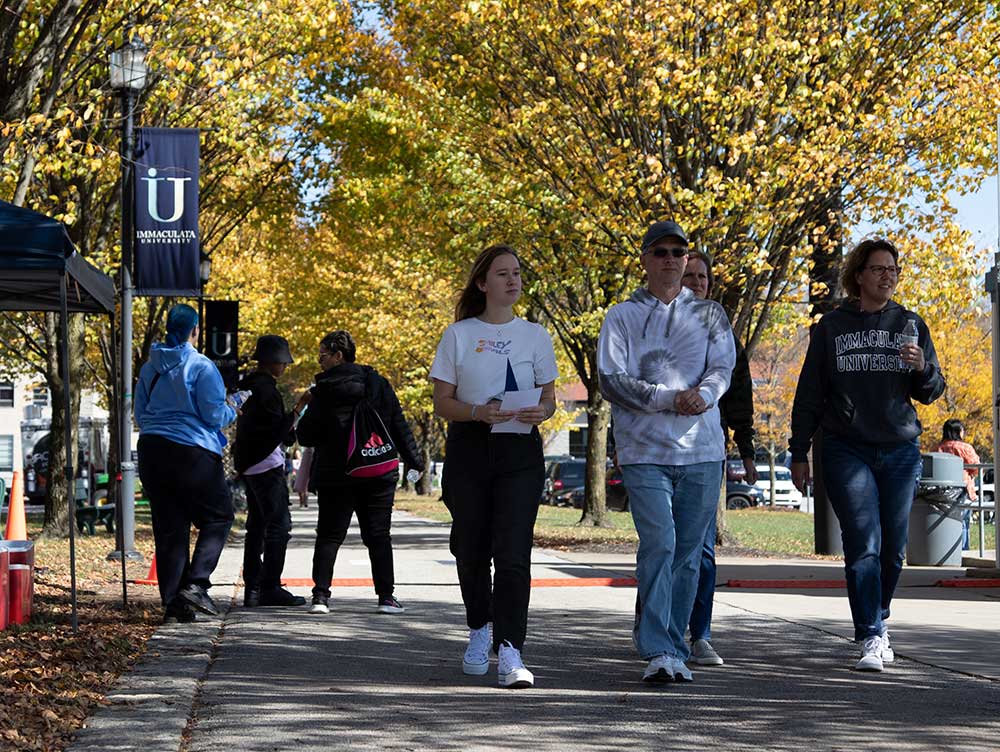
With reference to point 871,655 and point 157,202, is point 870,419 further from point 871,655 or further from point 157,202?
point 157,202

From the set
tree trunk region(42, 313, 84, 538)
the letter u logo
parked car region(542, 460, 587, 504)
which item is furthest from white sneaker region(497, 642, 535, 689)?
parked car region(542, 460, 587, 504)

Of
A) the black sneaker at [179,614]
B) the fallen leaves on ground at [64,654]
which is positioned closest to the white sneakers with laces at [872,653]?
the fallen leaves on ground at [64,654]

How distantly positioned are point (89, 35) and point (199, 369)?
6.87 m

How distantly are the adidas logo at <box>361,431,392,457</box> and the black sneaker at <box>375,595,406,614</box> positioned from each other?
0.98 meters

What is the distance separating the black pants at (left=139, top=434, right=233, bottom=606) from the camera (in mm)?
9500

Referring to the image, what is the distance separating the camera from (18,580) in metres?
9.17

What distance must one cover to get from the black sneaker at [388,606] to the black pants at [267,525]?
813 mm

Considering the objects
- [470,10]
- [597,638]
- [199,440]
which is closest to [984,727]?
[597,638]

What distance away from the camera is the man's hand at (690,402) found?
7.09 meters

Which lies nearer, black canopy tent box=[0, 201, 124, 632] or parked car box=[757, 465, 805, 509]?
black canopy tent box=[0, 201, 124, 632]

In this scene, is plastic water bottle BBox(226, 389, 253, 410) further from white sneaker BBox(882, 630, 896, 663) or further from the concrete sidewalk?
white sneaker BBox(882, 630, 896, 663)

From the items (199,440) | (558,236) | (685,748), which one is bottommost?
(685,748)

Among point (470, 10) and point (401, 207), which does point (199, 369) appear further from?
point (401, 207)

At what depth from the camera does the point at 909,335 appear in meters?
7.89
